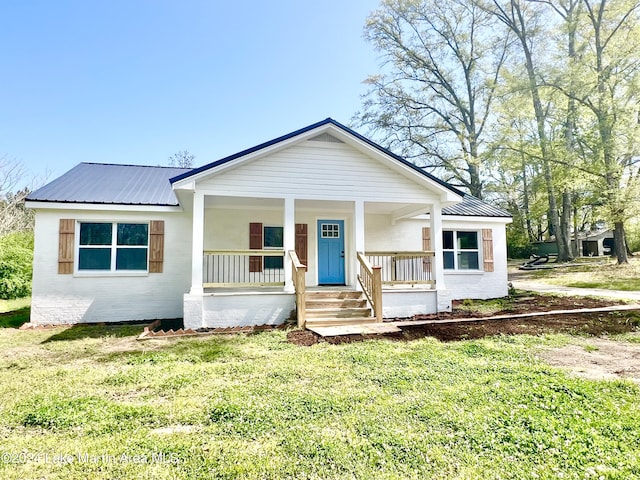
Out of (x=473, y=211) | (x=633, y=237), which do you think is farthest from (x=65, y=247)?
(x=633, y=237)

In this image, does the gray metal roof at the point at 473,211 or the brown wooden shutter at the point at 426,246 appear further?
the gray metal roof at the point at 473,211

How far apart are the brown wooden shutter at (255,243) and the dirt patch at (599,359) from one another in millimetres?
7384

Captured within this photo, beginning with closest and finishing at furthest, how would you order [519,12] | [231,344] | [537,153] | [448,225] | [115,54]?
[231,344] < [448,225] < [115,54] < [537,153] < [519,12]

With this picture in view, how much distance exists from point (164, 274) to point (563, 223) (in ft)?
79.7

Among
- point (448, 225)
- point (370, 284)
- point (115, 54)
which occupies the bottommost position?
point (370, 284)

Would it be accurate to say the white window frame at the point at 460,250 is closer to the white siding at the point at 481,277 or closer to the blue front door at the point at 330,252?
the white siding at the point at 481,277

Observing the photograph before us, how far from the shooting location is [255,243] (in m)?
10.5

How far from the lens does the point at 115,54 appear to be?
1537cm

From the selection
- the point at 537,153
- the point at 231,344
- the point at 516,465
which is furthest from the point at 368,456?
the point at 537,153

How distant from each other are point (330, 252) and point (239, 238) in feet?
9.50

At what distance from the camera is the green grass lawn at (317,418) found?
2438 millimetres

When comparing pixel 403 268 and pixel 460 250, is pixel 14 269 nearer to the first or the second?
pixel 403 268

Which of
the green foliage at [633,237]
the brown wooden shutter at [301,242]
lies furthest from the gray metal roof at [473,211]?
the green foliage at [633,237]

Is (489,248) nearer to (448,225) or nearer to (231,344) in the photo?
(448,225)
